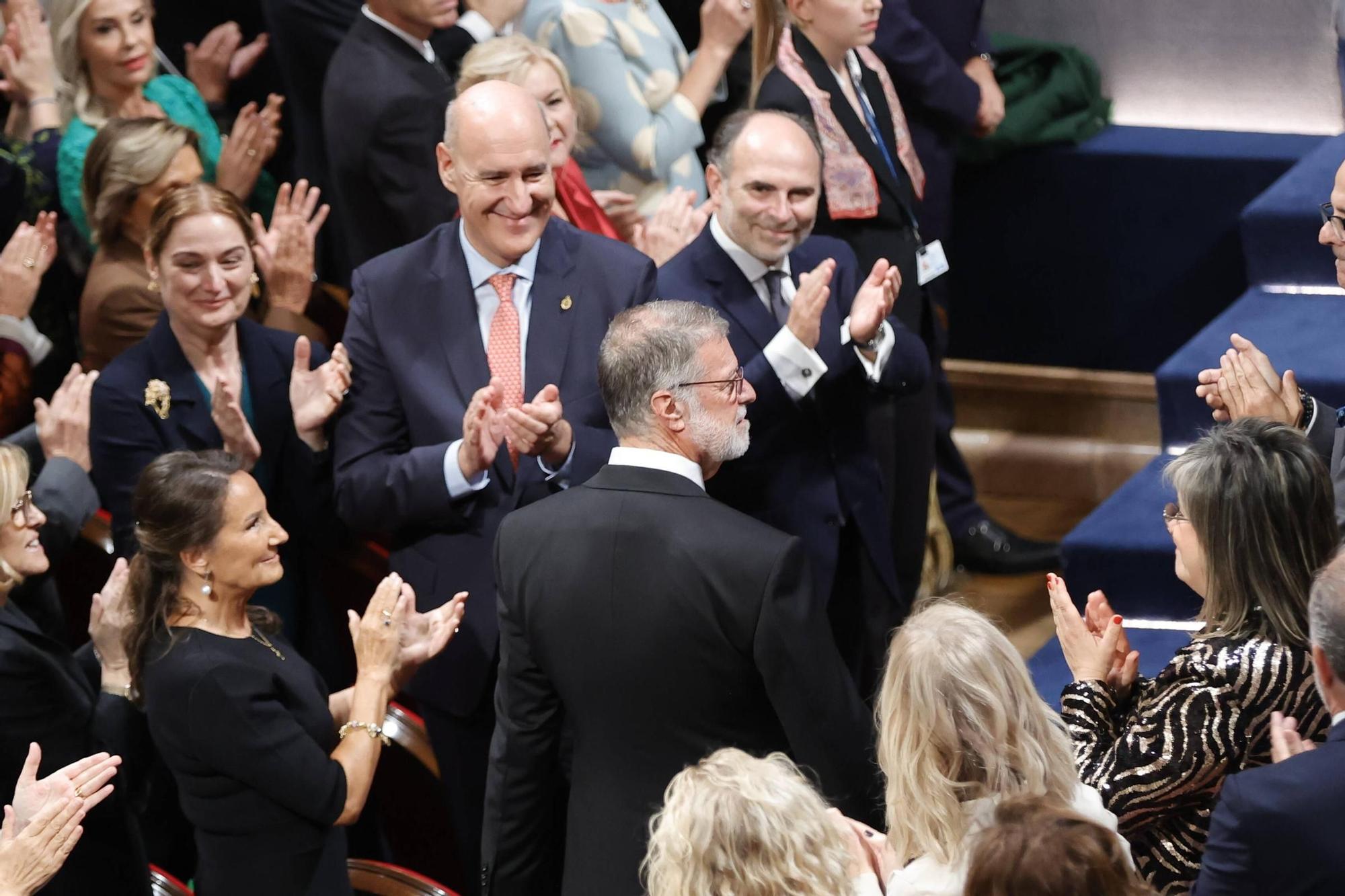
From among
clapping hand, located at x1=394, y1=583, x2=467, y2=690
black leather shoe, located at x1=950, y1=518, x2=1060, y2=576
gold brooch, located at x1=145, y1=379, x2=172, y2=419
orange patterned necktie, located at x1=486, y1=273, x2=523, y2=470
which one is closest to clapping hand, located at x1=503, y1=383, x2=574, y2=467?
orange patterned necktie, located at x1=486, y1=273, x2=523, y2=470

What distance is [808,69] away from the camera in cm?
412

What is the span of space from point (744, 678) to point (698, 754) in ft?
0.42

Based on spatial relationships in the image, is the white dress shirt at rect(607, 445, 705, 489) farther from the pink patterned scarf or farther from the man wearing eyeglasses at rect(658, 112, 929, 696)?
the pink patterned scarf

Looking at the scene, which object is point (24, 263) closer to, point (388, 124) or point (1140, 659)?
point (388, 124)

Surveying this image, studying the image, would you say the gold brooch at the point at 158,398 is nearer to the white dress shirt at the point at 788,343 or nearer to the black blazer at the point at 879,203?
the white dress shirt at the point at 788,343

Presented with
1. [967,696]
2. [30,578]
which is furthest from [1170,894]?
[30,578]

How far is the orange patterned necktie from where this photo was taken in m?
3.19

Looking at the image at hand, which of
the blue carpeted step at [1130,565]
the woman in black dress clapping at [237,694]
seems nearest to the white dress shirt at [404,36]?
the woman in black dress clapping at [237,694]

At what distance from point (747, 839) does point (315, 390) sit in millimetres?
1627

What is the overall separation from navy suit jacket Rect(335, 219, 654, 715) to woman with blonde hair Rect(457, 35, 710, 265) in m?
0.33

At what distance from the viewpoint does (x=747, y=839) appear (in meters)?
1.95

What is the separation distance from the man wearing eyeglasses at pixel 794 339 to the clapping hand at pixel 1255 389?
23.3 inches

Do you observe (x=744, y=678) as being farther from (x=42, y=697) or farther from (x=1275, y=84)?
(x=1275, y=84)

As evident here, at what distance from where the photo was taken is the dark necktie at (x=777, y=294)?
137 inches
